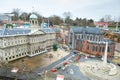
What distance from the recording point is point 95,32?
2517 inches

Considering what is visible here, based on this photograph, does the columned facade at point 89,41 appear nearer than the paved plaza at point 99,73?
No

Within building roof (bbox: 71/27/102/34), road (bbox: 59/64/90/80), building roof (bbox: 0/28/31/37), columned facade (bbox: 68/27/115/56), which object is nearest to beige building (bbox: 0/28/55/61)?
building roof (bbox: 0/28/31/37)

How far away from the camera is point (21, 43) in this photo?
4834cm

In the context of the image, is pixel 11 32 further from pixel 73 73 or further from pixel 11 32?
pixel 73 73

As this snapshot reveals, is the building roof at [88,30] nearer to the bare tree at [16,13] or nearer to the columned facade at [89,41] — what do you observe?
the columned facade at [89,41]

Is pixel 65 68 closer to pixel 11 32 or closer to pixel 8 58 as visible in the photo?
pixel 8 58

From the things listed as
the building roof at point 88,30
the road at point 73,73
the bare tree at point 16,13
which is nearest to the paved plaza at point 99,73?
the road at point 73,73

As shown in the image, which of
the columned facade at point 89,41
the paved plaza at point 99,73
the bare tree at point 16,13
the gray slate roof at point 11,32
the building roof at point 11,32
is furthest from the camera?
the bare tree at point 16,13

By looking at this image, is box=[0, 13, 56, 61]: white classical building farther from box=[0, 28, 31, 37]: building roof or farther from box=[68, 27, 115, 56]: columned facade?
box=[68, 27, 115, 56]: columned facade

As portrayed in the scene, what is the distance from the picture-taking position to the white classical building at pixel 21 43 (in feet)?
139

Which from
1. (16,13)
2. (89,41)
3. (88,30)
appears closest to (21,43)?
(89,41)

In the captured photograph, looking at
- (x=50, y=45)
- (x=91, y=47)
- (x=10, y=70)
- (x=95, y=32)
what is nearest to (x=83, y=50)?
(x=91, y=47)

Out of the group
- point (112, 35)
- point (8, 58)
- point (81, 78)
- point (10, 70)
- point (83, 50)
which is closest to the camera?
point (81, 78)

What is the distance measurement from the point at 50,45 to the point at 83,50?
16.5 m
